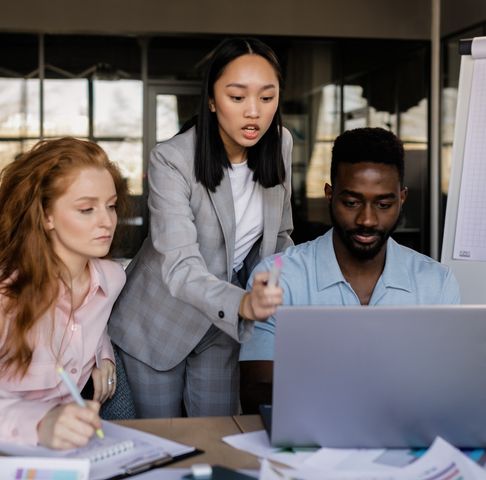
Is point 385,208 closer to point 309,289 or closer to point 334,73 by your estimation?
point 309,289

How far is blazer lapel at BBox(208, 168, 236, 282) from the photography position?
2152 millimetres

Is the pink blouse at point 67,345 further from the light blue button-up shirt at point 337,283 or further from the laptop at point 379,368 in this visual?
the laptop at point 379,368

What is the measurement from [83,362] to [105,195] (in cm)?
40

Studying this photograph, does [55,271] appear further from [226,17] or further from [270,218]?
[226,17]

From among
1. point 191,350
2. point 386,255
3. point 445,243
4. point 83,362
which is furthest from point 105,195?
point 445,243

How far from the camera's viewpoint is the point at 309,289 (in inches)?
83.3

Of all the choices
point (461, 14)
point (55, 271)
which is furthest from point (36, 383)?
point (461, 14)

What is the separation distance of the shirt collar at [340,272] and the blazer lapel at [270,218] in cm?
19

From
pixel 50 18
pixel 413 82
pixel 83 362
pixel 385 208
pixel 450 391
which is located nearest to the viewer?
pixel 450 391

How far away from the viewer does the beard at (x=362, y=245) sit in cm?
203

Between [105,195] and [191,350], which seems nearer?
[105,195]

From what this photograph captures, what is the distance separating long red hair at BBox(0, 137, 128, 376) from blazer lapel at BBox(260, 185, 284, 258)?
473 mm

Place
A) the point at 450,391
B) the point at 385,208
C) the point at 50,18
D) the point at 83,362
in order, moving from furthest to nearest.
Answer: the point at 50,18
the point at 385,208
the point at 83,362
the point at 450,391

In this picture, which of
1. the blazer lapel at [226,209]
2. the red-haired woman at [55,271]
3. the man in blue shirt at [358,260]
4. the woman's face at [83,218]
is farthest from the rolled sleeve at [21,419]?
the blazer lapel at [226,209]
